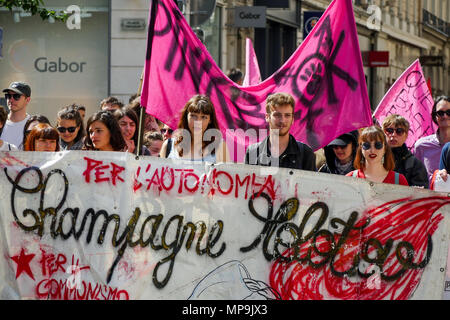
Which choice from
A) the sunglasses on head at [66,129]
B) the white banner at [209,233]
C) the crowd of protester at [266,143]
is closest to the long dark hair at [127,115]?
the crowd of protester at [266,143]

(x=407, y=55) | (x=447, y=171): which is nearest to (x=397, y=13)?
(x=407, y=55)

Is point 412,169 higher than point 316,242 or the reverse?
higher

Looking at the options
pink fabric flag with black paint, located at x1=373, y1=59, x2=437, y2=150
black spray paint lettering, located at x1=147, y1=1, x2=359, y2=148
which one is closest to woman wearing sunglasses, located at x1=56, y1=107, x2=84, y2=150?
black spray paint lettering, located at x1=147, y1=1, x2=359, y2=148

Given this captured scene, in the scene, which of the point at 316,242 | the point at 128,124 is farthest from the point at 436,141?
the point at 316,242

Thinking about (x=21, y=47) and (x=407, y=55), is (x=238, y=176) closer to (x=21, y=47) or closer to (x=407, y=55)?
(x=21, y=47)

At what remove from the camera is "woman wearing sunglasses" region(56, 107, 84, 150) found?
25.1 ft

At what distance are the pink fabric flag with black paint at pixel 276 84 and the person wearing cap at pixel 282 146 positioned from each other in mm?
748

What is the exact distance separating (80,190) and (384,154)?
2.20m

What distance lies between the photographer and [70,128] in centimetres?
769

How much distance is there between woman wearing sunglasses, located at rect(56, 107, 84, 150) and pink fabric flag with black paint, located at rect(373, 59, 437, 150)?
3897 mm

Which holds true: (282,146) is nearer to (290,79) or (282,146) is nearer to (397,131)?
(290,79)

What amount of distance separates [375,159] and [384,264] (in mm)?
1244

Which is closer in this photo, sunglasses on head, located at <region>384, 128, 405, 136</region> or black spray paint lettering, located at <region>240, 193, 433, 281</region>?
black spray paint lettering, located at <region>240, 193, 433, 281</region>

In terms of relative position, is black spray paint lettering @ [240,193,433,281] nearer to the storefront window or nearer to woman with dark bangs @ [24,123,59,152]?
woman with dark bangs @ [24,123,59,152]
